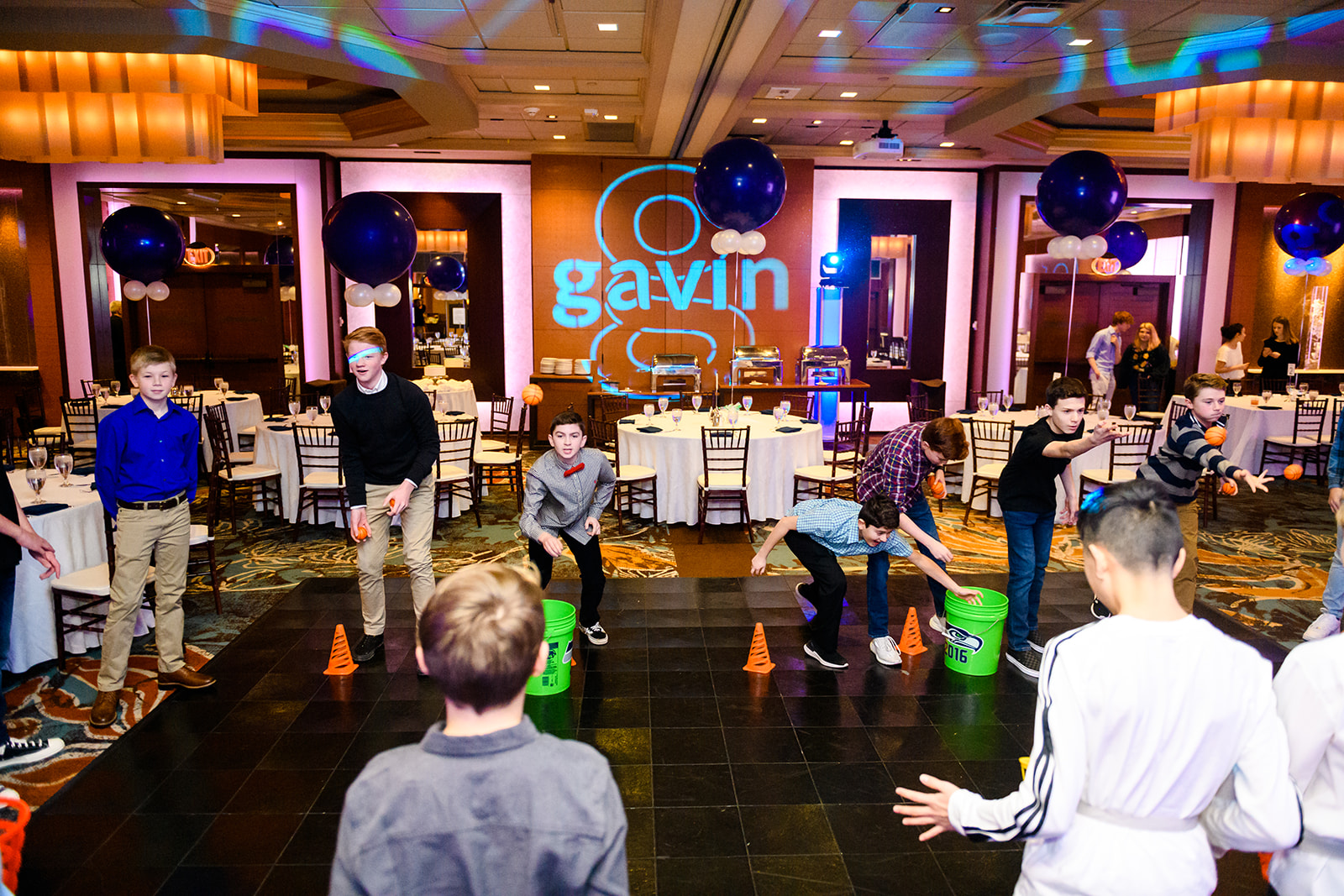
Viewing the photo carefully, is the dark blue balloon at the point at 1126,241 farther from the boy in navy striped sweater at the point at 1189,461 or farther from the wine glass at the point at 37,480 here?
the wine glass at the point at 37,480

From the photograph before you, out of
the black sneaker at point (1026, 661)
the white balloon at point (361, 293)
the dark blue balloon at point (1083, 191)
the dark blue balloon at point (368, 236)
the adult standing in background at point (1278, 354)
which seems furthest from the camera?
the adult standing in background at point (1278, 354)

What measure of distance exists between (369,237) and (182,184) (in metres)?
6.55

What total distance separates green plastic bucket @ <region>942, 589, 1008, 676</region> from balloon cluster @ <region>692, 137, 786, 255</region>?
14.1 feet

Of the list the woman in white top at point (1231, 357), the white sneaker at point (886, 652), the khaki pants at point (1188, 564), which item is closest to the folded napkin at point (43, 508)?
the white sneaker at point (886, 652)

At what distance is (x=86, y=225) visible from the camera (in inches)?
466

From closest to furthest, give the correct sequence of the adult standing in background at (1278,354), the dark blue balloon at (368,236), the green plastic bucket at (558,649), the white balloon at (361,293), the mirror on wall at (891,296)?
the green plastic bucket at (558,649), the dark blue balloon at (368,236), the white balloon at (361,293), the adult standing in background at (1278,354), the mirror on wall at (891,296)

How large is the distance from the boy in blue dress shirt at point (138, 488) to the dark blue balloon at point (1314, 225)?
1054cm

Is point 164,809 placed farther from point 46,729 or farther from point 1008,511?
point 1008,511

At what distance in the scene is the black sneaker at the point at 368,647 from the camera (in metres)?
4.38

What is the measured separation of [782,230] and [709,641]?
8.41m

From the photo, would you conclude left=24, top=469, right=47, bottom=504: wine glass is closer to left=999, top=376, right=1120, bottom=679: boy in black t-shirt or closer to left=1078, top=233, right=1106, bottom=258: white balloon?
left=999, top=376, right=1120, bottom=679: boy in black t-shirt

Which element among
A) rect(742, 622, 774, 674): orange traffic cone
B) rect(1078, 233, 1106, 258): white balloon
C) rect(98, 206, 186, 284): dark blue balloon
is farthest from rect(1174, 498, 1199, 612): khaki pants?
rect(98, 206, 186, 284): dark blue balloon

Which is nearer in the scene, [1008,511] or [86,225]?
[1008,511]

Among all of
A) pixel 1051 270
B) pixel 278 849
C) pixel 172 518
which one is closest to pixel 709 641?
pixel 278 849
